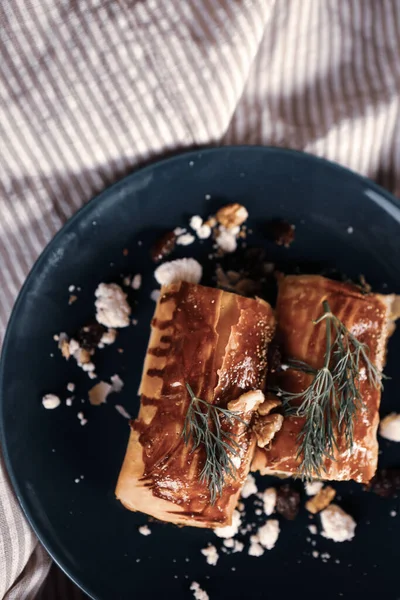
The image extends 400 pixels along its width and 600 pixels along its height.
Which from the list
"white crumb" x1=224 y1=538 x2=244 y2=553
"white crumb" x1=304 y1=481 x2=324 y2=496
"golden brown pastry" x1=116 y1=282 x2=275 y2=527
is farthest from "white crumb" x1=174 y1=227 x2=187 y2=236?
"white crumb" x1=224 y1=538 x2=244 y2=553

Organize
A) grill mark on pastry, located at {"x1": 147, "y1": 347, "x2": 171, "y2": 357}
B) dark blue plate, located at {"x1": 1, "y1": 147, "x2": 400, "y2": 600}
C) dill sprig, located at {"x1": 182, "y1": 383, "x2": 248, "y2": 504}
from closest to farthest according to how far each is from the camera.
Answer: dill sprig, located at {"x1": 182, "y1": 383, "x2": 248, "y2": 504}, grill mark on pastry, located at {"x1": 147, "y1": 347, "x2": 171, "y2": 357}, dark blue plate, located at {"x1": 1, "y1": 147, "x2": 400, "y2": 600}

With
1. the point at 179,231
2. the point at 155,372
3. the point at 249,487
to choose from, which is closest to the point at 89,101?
the point at 179,231

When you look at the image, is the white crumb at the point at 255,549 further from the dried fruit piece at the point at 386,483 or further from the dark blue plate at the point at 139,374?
the dried fruit piece at the point at 386,483

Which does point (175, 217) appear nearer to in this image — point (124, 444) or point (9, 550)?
point (124, 444)

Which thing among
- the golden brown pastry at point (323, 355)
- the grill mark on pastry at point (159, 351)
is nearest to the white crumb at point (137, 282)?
the grill mark on pastry at point (159, 351)

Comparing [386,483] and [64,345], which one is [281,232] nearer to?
[64,345]

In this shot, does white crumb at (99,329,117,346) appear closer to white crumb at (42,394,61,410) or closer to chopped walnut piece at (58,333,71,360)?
chopped walnut piece at (58,333,71,360)

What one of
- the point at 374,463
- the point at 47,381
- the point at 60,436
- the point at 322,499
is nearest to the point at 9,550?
the point at 60,436
